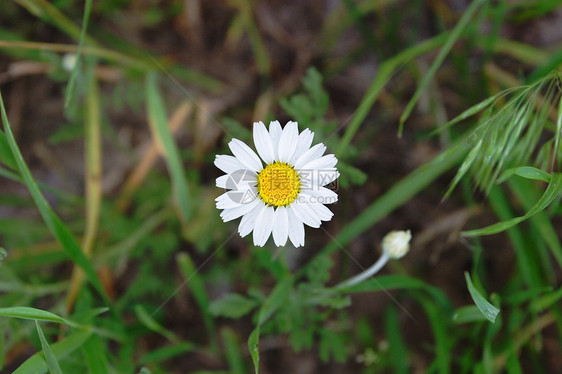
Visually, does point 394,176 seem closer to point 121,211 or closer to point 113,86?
point 121,211

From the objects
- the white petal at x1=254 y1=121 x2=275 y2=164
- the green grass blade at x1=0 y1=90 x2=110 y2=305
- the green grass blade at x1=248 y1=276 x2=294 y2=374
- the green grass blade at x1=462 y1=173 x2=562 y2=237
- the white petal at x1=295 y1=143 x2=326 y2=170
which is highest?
the green grass blade at x1=0 y1=90 x2=110 y2=305

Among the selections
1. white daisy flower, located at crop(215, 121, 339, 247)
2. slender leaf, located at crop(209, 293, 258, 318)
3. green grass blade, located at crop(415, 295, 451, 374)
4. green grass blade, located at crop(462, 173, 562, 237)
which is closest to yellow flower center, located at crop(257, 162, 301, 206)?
white daisy flower, located at crop(215, 121, 339, 247)

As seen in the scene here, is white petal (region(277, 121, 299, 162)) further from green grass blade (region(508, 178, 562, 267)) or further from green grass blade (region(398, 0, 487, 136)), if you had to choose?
green grass blade (region(508, 178, 562, 267))

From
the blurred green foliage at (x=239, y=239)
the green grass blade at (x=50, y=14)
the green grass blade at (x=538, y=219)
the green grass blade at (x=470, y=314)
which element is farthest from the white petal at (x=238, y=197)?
the green grass blade at (x=50, y=14)

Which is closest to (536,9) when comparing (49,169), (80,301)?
(80,301)

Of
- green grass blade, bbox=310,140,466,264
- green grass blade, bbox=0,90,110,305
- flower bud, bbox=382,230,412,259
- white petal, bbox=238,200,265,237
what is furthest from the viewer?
green grass blade, bbox=310,140,466,264

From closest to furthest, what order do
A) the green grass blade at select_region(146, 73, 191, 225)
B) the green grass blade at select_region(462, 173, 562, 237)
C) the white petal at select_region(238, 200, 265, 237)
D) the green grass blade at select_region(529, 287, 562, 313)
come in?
the green grass blade at select_region(462, 173, 562, 237)
the white petal at select_region(238, 200, 265, 237)
the green grass blade at select_region(529, 287, 562, 313)
the green grass blade at select_region(146, 73, 191, 225)

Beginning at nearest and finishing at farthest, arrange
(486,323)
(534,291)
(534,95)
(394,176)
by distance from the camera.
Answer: (534,95) < (534,291) < (486,323) < (394,176)
